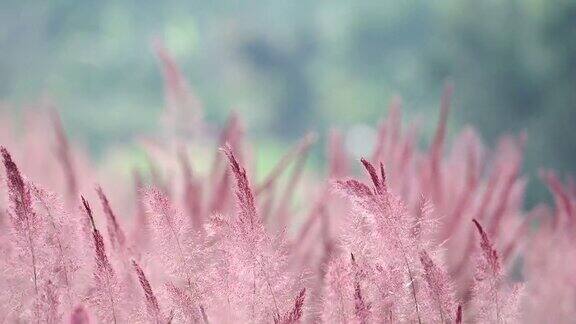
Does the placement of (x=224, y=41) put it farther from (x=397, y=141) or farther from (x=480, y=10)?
(x=397, y=141)

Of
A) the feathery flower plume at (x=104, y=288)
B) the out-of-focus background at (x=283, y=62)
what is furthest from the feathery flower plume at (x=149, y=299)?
the out-of-focus background at (x=283, y=62)

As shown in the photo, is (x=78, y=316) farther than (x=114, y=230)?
No

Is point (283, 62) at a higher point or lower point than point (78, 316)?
higher

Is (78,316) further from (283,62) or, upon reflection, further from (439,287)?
(283,62)

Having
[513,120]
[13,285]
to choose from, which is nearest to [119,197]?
[13,285]

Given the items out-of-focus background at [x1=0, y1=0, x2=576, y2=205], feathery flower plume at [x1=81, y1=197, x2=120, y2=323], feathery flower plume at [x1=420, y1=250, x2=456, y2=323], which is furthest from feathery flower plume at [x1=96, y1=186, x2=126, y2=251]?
out-of-focus background at [x1=0, y1=0, x2=576, y2=205]

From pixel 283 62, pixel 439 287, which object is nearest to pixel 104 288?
pixel 439 287

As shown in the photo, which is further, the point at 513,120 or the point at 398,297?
the point at 513,120

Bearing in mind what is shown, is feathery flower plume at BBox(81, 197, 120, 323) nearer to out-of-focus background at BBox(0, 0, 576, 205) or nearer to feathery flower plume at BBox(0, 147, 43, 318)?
feathery flower plume at BBox(0, 147, 43, 318)
